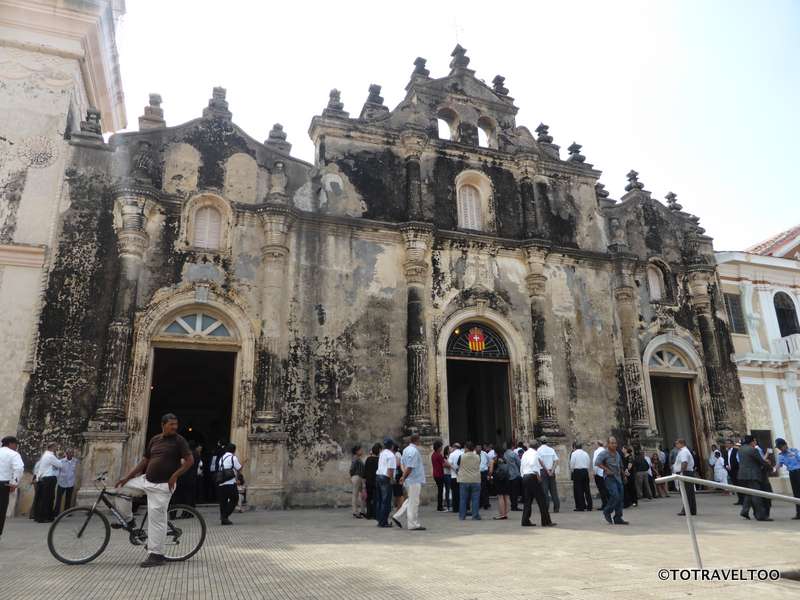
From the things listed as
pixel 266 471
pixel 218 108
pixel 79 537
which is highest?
pixel 218 108

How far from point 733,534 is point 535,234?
10246 mm

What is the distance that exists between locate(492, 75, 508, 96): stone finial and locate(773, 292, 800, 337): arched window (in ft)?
41.7

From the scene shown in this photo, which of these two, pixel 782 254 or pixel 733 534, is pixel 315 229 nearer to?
pixel 733 534

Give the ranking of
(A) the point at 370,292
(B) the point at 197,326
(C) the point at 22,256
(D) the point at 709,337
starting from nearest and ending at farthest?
1. (C) the point at 22,256
2. (B) the point at 197,326
3. (A) the point at 370,292
4. (D) the point at 709,337

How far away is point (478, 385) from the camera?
2053 centimetres

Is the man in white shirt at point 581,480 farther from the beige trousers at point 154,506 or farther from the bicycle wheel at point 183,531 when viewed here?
the beige trousers at point 154,506

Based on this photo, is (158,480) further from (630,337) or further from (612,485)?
(630,337)

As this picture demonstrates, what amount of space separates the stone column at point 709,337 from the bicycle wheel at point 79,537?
17.6 metres

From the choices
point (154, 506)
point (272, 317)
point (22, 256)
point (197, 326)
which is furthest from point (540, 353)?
point (22, 256)

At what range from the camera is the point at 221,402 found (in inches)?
868

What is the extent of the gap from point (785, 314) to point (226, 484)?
21.1 meters

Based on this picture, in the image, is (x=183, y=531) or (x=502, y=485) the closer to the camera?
(x=183, y=531)

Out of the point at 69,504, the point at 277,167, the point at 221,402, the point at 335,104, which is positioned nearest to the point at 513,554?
the point at 69,504

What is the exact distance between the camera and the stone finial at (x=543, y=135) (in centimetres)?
1997
